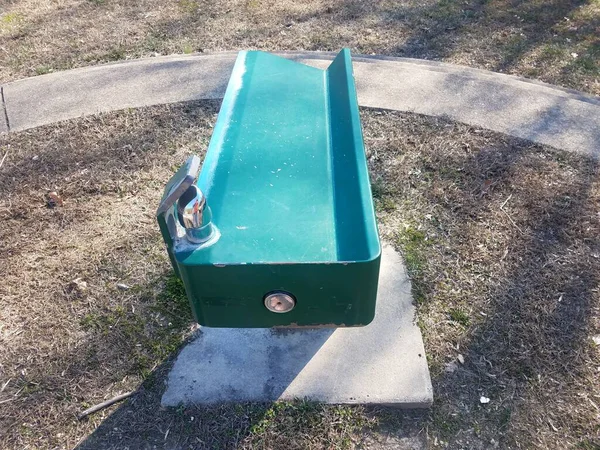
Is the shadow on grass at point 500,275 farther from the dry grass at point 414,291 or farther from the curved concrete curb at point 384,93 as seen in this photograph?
the curved concrete curb at point 384,93

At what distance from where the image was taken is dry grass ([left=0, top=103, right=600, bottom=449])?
2176 millimetres

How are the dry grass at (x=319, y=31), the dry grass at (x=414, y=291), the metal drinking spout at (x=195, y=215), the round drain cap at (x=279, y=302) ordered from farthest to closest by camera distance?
1. the dry grass at (x=319, y=31)
2. the dry grass at (x=414, y=291)
3. the round drain cap at (x=279, y=302)
4. the metal drinking spout at (x=195, y=215)

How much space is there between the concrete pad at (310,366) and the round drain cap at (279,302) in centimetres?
66

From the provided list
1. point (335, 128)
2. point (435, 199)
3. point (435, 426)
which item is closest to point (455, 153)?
point (435, 199)

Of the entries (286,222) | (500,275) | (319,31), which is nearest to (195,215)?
(286,222)

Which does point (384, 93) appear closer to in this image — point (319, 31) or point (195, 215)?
point (319, 31)

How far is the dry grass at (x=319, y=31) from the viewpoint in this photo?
4.88 meters

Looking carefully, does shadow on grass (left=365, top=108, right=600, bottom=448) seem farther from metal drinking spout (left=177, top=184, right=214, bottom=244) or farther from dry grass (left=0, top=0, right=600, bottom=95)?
dry grass (left=0, top=0, right=600, bottom=95)

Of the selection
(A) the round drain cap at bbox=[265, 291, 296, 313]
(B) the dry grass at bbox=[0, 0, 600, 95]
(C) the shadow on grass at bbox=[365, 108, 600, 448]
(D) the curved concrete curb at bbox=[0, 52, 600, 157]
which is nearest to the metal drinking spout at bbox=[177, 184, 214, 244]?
(A) the round drain cap at bbox=[265, 291, 296, 313]

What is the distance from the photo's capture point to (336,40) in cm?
517

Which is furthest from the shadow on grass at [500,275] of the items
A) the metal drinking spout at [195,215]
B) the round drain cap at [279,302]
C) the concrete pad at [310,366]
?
the metal drinking spout at [195,215]

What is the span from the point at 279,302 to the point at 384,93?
9.85ft

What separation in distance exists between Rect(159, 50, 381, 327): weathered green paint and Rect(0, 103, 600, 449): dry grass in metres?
0.69

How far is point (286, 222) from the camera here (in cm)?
185
